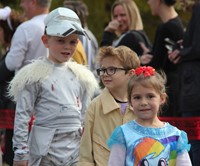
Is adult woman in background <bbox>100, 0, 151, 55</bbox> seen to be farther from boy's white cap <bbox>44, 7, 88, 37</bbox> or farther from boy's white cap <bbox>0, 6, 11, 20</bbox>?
boy's white cap <bbox>44, 7, 88, 37</bbox>

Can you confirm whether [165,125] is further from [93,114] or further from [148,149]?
[93,114]

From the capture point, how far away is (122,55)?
682 cm

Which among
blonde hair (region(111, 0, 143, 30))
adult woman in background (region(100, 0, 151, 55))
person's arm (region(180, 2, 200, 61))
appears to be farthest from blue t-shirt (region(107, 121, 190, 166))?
blonde hair (region(111, 0, 143, 30))

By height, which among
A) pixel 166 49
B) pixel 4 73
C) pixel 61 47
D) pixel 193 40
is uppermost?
pixel 61 47

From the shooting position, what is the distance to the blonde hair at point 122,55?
6.76 metres

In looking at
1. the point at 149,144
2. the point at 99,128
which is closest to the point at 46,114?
the point at 99,128

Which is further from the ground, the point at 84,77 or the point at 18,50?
the point at 84,77

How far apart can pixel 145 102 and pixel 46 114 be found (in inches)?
64.9

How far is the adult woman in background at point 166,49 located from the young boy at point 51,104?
2305 millimetres

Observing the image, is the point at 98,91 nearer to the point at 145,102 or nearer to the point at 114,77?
the point at 114,77

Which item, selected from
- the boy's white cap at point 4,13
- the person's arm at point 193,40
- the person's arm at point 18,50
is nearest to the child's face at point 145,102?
the person's arm at point 193,40

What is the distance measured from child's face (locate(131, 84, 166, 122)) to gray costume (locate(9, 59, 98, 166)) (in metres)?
1.48

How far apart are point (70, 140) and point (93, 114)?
28.8 inches

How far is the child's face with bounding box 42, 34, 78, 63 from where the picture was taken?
731 centimetres
